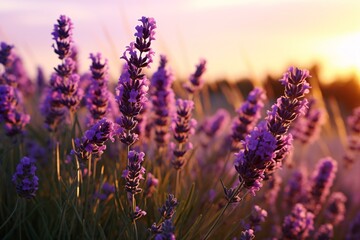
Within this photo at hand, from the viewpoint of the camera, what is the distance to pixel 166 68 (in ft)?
11.0

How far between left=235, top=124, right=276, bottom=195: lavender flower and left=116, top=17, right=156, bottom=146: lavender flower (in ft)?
1.54

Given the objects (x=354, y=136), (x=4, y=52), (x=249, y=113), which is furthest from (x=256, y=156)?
(x=354, y=136)

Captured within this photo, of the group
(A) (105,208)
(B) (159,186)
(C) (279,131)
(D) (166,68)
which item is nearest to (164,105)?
(D) (166,68)

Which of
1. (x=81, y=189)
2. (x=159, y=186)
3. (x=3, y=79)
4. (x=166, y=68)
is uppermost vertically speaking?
(x=3, y=79)

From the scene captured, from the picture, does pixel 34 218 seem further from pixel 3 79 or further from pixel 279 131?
pixel 279 131

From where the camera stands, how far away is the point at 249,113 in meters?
3.43

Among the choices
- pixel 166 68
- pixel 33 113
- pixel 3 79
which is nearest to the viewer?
pixel 166 68

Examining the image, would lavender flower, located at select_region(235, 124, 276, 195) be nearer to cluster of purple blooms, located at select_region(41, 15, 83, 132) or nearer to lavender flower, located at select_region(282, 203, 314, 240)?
lavender flower, located at select_region(282, 203, 314, 240)

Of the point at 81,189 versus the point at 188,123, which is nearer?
the point at 81,189

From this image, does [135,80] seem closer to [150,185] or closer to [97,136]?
[97,136]

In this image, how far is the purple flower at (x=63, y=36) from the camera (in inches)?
112

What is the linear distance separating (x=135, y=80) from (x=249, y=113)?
50.7 inches

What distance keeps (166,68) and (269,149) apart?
1.38 metres

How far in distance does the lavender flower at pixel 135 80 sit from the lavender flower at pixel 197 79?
1.43 meters
